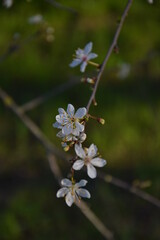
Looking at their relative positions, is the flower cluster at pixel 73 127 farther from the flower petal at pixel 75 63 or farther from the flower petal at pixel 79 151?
the flower petal at pixel 75 63

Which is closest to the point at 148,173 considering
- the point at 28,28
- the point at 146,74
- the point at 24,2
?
the point at 146,74

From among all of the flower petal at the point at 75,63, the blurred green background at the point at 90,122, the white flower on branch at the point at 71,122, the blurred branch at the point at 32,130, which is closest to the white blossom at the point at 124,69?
the blurred green background at the point at 90,122

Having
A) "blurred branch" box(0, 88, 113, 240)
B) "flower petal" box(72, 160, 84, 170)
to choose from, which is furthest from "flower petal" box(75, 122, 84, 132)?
"blurred branch" box(0, 88, 113, 240)

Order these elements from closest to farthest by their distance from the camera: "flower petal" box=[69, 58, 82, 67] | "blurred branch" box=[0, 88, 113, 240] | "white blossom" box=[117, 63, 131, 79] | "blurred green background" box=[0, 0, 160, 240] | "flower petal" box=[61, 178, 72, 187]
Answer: "flower petal" box=[61, 178, 72, 187] < "flower petal" box=[69, 58, 82, 67] < "blurred branch" box=[0, 88, 113, 240] < "blurred green background" box=[0, 0, 160, 240] < "white blossom" box=[117, 63, 131, 79]

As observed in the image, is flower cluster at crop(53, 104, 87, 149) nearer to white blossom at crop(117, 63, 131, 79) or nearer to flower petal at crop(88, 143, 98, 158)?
flower petal at crop(88, 143, 98, 158)

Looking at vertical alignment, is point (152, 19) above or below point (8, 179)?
above

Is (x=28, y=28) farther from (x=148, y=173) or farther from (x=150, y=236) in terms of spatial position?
(x=150, y=236)

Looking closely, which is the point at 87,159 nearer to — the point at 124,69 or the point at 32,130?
the point at 32,130
